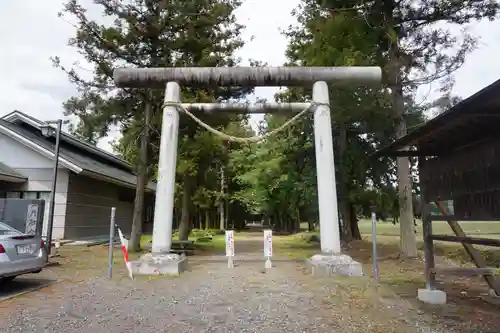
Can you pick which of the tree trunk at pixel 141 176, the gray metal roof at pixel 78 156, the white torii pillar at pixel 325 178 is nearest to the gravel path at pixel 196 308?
the white torii pillar at pixel 325 178

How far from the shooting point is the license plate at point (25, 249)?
7.15m

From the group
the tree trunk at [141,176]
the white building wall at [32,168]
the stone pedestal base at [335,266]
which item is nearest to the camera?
the stone pedestal base at [335,266]

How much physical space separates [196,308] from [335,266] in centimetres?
412

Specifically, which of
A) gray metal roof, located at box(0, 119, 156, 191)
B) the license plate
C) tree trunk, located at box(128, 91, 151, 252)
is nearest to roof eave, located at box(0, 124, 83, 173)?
gray metal roof, located at box(0, 119, 156, 191)

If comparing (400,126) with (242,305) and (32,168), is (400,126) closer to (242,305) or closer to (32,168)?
(242,305)

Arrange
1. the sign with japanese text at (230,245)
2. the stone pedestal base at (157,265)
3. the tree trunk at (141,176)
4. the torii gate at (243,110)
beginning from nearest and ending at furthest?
the stone pedestal base at (157,265) < the torii gate at (243,110) < the sign with japanese text at (230,245) < the tree trunk at (141,176)

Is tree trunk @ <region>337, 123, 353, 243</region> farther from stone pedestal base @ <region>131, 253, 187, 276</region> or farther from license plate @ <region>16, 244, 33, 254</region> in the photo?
license plate @ <region>16, 244, 33, 254</region>

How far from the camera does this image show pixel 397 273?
33.2 feet

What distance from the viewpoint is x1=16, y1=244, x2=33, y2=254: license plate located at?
7153mm

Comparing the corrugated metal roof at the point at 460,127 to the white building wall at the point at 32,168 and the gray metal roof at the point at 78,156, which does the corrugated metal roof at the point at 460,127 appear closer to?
the gray metal roof at the point at 78,156

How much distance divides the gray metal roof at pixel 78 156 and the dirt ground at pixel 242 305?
8.33m

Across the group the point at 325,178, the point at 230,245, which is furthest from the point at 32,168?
the point at 325,178

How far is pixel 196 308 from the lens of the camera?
598 cm

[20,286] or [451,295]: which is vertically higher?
[20,286]
